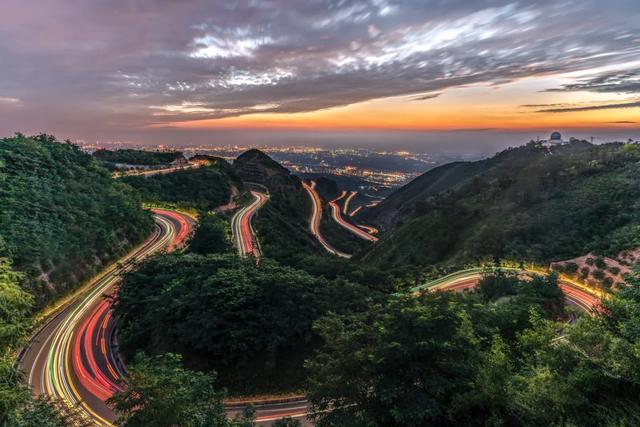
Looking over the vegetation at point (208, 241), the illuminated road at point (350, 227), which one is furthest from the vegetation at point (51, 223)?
the illuminated road at point (350, 227)

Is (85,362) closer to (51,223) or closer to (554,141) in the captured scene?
(51,223)

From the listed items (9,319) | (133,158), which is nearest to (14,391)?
(9,319)

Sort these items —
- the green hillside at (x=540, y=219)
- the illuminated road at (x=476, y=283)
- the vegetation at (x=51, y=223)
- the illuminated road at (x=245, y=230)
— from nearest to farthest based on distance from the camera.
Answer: the vegetation at (x=51, y=223)
the illuminated road at (x=476, y=283)
the green hillside at (x=540, y=219)
the illuminated road at (x=245, y=230)

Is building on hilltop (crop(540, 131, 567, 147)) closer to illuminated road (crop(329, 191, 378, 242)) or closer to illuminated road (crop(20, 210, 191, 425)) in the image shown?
illuminated road (crop(329, 191, 378, 242))

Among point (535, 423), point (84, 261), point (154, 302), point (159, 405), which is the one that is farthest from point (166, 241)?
point (535, 423)

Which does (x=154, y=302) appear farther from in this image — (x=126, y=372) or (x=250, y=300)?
(x=250, y=300)

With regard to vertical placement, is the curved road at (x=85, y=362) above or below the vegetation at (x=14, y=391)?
below

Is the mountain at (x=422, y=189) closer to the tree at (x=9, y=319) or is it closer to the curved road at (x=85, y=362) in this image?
the curved road at (x=85, y=362)
